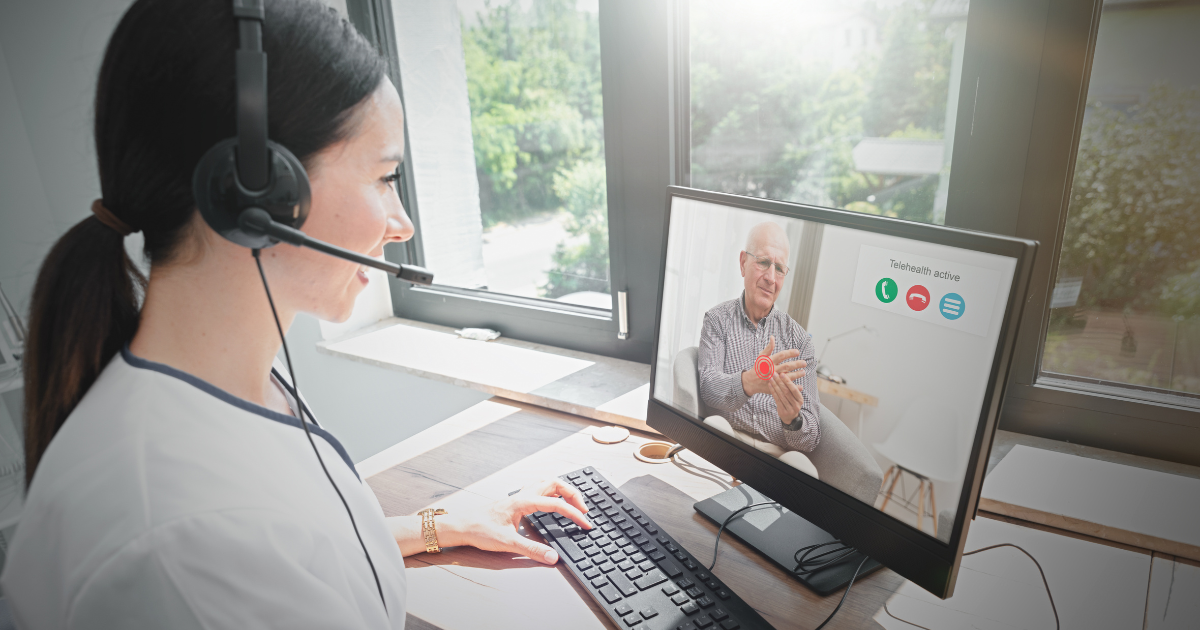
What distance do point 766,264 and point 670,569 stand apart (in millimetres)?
392

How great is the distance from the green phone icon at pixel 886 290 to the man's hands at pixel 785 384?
0.12 meters

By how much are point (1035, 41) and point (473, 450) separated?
110 centimetres

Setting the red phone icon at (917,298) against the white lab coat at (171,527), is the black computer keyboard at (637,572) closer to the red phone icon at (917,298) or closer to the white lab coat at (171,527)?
the white lab coat at (171,527)

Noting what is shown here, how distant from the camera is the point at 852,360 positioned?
0.71 metres

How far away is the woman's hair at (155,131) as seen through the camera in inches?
21.0

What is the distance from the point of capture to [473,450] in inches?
45.4

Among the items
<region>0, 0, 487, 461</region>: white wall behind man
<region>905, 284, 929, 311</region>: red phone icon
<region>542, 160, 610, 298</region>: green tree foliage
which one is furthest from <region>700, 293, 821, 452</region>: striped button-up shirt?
<region>0, 0, 487, 461</region>: white wall behind man

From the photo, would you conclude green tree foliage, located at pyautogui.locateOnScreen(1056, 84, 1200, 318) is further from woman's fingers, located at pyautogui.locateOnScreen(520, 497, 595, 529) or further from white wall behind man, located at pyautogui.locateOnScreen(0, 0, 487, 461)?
white wall behind man, located at pyautogui.locateOnScreen(0, 0, 487, 461)

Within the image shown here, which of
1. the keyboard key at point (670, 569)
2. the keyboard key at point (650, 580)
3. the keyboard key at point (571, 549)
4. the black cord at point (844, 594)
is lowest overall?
the black cord at point (844, 594)

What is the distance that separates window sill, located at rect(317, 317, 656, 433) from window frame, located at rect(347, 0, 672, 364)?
5 centimetres

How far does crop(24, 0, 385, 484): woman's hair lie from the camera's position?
21.0 inches

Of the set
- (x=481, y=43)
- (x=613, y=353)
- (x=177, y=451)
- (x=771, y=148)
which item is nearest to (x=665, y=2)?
(x=771, y=148)

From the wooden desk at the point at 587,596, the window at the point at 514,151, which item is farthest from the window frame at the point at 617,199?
the wooden desk at the point at 587,596

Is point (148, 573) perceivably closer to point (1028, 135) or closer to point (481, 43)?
point (1028, 135)
